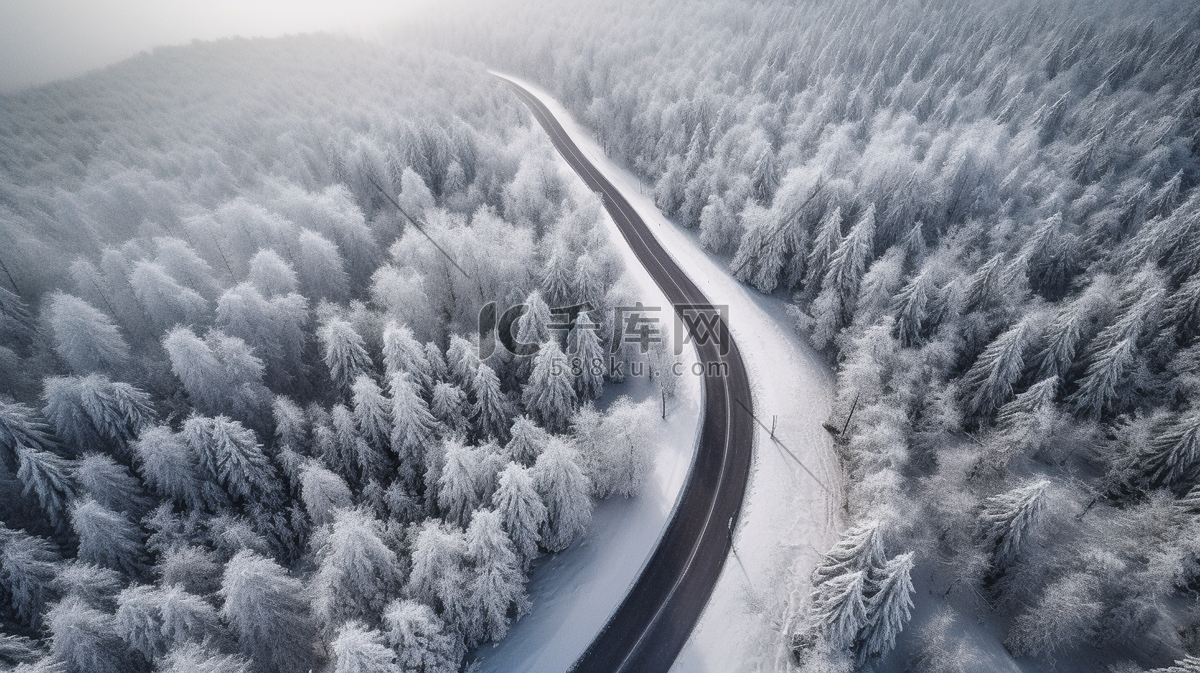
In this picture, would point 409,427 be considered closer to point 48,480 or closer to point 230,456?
point 230,456

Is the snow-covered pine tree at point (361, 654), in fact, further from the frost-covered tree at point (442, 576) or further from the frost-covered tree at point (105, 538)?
the frost-covered tree at point (105, 538)

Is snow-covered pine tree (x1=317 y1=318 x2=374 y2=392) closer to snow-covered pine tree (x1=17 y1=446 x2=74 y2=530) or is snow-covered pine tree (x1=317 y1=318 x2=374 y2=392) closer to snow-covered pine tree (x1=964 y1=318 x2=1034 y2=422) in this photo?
snow-covered pine tree (x1=17 y1=446 x2=74 y2=530)

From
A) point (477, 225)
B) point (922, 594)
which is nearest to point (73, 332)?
point (477, 225)

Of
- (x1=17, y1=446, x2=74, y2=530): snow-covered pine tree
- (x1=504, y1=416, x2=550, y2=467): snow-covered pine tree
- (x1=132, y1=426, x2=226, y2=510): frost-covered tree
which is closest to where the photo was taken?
(x1=17, y1=446, x2=74, y2=530): snow-covered pine tree

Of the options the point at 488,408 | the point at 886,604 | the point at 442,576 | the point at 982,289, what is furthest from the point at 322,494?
the point at 982,289

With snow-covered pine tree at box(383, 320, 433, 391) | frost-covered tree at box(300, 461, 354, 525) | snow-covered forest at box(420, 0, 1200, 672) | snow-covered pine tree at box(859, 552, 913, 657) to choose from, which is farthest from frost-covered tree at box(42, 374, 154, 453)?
snow-covered pine tree at box(859, 552, 913, 657)

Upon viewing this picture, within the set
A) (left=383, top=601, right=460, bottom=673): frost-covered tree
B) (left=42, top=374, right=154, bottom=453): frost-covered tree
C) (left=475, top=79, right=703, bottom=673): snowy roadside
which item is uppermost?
(left=42, top=374, right=154, bottom=453): frost-covered tree
